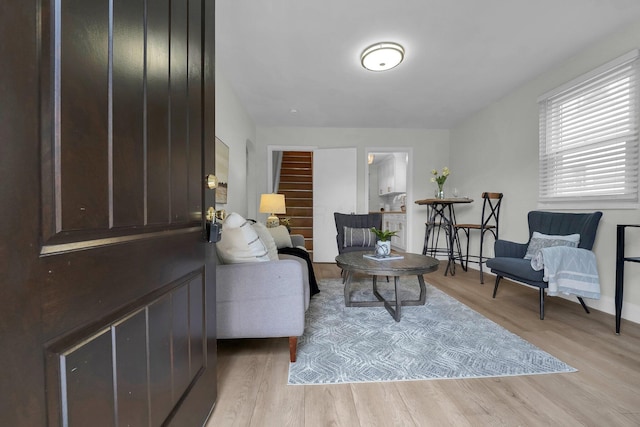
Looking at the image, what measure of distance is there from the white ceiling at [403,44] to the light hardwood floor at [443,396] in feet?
8.08

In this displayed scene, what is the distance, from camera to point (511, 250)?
112 inches

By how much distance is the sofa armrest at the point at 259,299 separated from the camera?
161cm

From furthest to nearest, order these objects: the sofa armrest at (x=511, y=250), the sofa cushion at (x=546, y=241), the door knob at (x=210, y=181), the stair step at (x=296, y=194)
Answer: the stair step at (x=296, y=194), the sofa armrest at (x=511, y=250), the sofa cushion at (x=546, y=241), the door knob at (x=210, y=181)

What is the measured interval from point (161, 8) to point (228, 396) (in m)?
1.58

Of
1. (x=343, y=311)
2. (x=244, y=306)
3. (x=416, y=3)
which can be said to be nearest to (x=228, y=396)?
(x=244, y=306)

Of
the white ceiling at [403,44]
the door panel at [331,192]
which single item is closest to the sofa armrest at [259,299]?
the white ceiling at [403,44]

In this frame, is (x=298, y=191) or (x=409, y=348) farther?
(x=298, y=191)

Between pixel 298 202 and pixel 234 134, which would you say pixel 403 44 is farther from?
pixel 298 202

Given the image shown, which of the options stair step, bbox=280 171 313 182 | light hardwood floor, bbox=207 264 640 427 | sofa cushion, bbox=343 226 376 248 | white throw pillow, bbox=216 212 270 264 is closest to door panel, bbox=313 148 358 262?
sofa cushion, bbox=343 226 376 248

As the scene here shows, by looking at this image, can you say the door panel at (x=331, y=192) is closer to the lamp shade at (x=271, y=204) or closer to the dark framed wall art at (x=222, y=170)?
the lamp shade at (x=271, y=204)

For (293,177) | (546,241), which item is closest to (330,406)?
(546,241)

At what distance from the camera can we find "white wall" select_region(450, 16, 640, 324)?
2.35m

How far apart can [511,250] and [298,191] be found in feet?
14.6

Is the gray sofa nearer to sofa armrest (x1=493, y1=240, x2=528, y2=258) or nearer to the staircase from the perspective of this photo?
sofa armrest (x1=493, y1=240, x2=528, y2=258)
